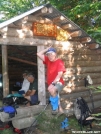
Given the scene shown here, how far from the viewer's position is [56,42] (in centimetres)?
752

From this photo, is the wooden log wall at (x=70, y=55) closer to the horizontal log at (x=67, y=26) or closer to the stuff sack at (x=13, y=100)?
the horizontal log at (x=67, y=26)

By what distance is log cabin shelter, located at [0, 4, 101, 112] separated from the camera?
6568mm

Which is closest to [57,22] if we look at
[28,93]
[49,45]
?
[49,45]

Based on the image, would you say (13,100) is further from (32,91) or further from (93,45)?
(93,45)

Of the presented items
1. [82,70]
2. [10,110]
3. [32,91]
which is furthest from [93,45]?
[10,110]

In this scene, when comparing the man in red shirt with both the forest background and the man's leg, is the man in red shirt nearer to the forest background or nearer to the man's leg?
the man's leg

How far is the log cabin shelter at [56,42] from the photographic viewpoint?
6.57 metres

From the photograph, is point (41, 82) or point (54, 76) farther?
point (41, 82)

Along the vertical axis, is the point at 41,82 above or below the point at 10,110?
above

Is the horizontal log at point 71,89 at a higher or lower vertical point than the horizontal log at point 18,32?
lower

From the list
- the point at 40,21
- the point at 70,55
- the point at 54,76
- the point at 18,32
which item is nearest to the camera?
the point at 54,76

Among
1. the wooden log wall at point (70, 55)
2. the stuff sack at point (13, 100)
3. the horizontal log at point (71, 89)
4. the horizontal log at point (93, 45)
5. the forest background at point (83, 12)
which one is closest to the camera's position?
the stuff sack at point (13, 100)

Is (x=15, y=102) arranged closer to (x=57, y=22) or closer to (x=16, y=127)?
(x=16, y=127)

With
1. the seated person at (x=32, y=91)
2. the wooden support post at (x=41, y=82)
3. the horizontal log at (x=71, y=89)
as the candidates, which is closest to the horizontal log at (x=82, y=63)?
the horizontal log at (x=71, y=89)
